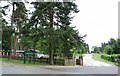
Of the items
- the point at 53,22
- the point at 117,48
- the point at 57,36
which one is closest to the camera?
the point at 57,36

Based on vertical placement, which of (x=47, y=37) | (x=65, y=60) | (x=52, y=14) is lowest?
(x=65, y=60)

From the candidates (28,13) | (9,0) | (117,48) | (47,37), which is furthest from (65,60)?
(117,48)

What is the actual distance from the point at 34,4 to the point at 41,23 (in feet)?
13.1

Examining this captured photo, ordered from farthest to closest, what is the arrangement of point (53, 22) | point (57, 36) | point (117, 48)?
point (117, 48), point (53, 22), point (57, 36)

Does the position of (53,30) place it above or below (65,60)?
above

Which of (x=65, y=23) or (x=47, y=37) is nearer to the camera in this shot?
(x=47, y=37)

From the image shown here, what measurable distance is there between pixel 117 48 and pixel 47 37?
156ft

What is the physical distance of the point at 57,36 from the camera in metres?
36.7

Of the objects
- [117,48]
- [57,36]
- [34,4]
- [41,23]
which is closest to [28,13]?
[34,4]

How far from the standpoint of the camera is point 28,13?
41.9m

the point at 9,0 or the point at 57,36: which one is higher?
the point at 9,0

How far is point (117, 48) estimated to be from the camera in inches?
3209

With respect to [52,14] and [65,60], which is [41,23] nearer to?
[52,14]

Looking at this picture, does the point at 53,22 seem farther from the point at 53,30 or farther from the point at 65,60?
the point at 65,60
